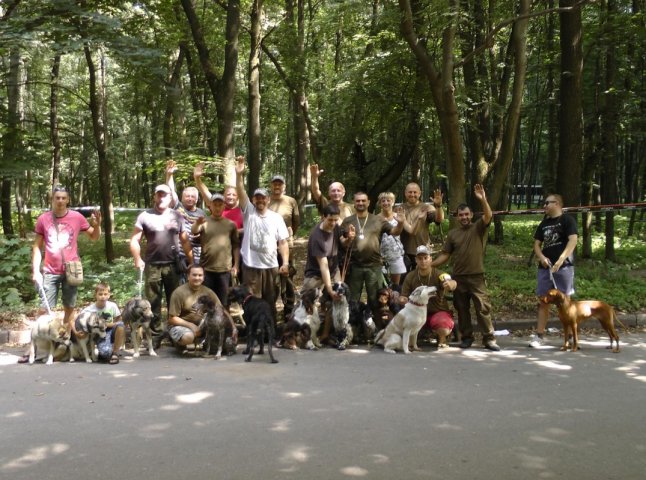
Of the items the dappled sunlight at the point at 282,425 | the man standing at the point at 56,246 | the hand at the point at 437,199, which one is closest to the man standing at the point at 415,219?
the hand at the point at 437,199

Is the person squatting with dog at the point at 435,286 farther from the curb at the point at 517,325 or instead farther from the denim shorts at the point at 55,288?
the denim shorts at the point at 55,288

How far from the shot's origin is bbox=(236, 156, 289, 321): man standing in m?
8.00

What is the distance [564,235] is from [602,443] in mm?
3969

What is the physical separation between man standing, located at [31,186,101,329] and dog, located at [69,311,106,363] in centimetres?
28

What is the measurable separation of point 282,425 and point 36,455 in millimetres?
1930

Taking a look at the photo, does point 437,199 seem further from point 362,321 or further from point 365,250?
point 362,321

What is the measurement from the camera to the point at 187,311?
25.2ft

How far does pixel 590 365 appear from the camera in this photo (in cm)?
695

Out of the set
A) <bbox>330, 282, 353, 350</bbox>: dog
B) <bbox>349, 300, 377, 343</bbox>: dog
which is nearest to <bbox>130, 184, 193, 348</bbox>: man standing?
<bbox>330, 282, 353, 350</bbox>: dog

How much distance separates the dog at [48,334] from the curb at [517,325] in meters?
1.42

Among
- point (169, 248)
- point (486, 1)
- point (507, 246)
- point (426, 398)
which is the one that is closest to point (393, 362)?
point (426, 398)

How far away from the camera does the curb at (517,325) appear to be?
328 inches

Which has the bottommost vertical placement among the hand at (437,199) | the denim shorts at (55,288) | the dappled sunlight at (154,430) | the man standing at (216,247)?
the dappled sunlight at (154,430)

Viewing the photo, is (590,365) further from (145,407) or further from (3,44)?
(3,44)
